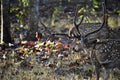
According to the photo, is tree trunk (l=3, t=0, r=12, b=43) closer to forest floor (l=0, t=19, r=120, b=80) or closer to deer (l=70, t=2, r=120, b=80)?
forest floor (l=0, t=19, r=120, b=80)

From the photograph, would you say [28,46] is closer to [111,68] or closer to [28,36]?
[28,36]

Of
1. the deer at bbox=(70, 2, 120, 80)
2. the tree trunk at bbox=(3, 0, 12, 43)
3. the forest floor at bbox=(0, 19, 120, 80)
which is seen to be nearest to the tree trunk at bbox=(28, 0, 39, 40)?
the forest floor at bbox=(0, 19, 120, 80)

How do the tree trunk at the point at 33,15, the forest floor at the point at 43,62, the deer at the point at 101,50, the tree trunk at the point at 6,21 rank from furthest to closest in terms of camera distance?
the tree trunk at the point at 33,15 < the tree trunk at the point at 6,21 < the forest floor at the point at 43,62 < the deer at the point at 101,50

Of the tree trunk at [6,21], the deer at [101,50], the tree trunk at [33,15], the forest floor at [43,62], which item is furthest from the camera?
the tree trunk at [33,15]

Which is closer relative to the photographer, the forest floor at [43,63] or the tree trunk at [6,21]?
the forest floor at [43,63]

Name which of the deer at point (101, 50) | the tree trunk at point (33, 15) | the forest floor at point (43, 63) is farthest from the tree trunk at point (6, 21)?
the deer at point (101, 50)

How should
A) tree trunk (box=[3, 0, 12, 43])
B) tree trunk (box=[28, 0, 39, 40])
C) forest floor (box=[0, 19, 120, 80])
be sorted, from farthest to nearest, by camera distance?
tree trunk (box=[28, 0, 39, 40])
tree trunk (box=[3, 0, 12, 43])
forest floor (box=[0, 19, 120, 80])

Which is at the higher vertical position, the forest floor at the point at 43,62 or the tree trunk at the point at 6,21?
the tree trunk at the point at 6,21

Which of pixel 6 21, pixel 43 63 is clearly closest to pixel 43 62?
pixel 43 63

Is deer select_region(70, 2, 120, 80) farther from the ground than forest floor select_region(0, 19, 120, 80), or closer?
farther from the ground

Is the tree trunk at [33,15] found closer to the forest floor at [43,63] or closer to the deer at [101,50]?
the forest floor at [43,63]

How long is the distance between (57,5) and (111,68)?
45.1ft

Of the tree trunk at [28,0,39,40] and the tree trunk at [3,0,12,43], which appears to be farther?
the tree trunk at [28,0,39,40]

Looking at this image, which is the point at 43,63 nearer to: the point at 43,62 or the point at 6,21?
the point at 43,62
